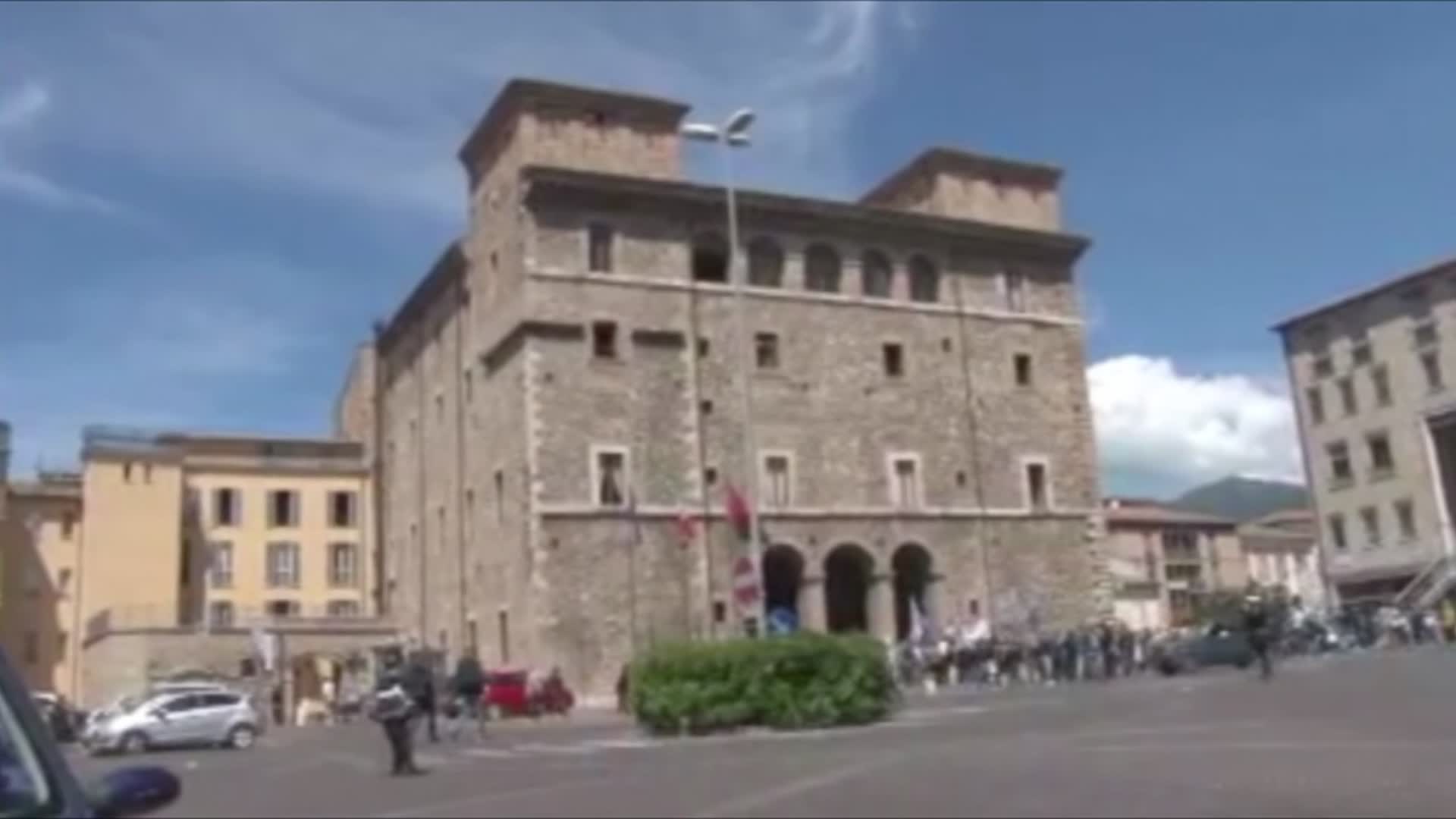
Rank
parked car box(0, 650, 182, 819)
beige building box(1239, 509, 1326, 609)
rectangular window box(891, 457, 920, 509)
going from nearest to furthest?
parked car box(0, 650, 182, 819) → rectangular window box(891, 457, 920, 509) → beige building box(1239, 509, 1326, 609)

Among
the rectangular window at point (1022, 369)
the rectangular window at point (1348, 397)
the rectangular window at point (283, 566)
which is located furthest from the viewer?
the rectangular window at point (283, 566)

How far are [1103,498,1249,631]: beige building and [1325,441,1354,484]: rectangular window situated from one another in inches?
775

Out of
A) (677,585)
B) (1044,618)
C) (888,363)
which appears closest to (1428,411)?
(1044,618)

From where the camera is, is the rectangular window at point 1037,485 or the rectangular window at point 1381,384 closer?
the rectangular window at point 1037,485

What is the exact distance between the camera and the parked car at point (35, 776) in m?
3.04

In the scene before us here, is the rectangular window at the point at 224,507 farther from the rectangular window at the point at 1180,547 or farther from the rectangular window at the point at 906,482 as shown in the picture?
the rectangular window at the point at 1180,547

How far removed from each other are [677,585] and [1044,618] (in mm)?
13435

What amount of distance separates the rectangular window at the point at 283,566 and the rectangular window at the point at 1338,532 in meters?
44.1

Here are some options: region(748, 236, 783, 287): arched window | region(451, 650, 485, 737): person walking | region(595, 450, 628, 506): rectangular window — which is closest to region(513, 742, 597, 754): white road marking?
region(451, 650, 485, 737): person walking

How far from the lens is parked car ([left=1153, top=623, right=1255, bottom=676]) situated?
39031mm

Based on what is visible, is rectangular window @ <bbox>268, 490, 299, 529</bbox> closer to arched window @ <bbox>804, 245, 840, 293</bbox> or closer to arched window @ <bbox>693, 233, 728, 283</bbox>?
arched window @ <bbox>693, 233, 728, 283</bbox>

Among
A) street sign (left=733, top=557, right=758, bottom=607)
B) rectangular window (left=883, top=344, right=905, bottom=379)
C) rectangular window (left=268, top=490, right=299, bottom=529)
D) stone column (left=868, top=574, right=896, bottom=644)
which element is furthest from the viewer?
rectangular window (left=268, top=490, right=299, bottom=529)

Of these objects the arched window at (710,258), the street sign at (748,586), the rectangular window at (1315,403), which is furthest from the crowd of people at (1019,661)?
the rectangular window at (1315,403)

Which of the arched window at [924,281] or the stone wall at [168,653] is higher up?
the arched window at [924,281]
